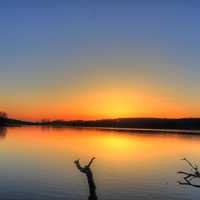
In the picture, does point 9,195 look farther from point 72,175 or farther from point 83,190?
point 72,175

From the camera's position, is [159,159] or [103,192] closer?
[103,192]

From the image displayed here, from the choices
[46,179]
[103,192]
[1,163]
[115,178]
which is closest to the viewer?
[103,192]

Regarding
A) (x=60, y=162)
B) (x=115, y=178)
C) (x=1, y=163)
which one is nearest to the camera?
(x=115, y=178)

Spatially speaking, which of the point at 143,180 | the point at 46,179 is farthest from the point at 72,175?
the point at 143,180

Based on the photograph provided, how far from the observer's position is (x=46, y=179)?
43.4m

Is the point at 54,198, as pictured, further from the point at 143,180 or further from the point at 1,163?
the point at 1,163

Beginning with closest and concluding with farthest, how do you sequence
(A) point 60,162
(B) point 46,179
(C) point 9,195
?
(C) point 9,195 → (B) point 46,179 → (A) point 60,162

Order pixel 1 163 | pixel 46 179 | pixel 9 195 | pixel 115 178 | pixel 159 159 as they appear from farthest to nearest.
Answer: pixel 159 159 < pixel 1 163 < pixel 115 178 < pixel 46 179 < pixel 9 195

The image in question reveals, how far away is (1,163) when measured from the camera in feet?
182

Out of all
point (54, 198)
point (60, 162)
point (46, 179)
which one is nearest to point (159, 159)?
point (60, 162)

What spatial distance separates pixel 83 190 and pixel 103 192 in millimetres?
1945

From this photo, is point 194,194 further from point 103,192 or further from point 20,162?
point 20,162

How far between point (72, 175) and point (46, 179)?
470 cm

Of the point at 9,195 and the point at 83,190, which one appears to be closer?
the point at 9,195
